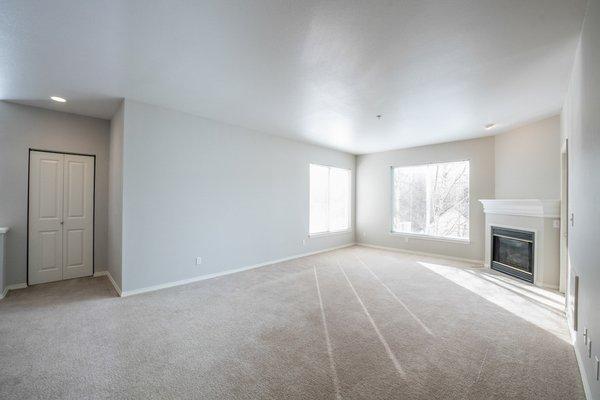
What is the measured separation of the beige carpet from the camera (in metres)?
1.92

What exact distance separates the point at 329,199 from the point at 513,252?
13.0 ft

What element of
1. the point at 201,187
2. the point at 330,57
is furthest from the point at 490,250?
the point at 201,187

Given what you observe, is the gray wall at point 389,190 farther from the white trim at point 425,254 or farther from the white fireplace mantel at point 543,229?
the white fireplace mantel at point 543,229

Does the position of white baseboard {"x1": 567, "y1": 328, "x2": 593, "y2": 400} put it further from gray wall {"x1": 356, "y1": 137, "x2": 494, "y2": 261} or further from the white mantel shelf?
gray wall {"x1": 356, "y1": 137, "x2": 494, "y2": 261}

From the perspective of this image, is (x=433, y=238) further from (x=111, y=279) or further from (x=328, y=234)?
(x=111, y=279)

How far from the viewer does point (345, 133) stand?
534 cm

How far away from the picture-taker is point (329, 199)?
23.2 ft

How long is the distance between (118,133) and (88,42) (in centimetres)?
188

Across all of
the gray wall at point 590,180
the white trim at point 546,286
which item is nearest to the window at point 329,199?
the white trim at point 546,286

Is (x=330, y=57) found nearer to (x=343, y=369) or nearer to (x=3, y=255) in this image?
(x=343, y=369)

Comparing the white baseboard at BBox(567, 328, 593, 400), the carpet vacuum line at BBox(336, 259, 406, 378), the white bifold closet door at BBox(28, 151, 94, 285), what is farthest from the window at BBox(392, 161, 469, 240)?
the white bifold closet door at BBox(28, 151, 94, 285)

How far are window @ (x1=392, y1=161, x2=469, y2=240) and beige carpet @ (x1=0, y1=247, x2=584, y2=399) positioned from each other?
Result: 208 cm

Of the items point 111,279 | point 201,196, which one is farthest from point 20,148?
point 201,196

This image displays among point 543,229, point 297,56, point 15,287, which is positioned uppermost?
point 297,56
